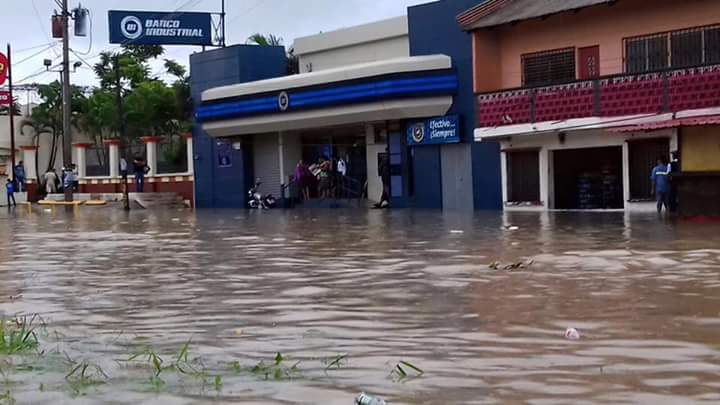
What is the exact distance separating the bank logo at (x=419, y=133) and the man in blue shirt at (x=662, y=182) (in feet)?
30.7

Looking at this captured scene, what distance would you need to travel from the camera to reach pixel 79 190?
4856 cm

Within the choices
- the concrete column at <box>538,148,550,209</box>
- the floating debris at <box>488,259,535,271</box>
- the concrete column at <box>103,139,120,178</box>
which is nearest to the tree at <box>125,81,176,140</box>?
the concrete column at <box>103,139,120,178</box>

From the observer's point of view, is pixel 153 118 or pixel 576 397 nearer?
pixel 576 397

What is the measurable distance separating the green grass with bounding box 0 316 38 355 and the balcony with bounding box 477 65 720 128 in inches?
740

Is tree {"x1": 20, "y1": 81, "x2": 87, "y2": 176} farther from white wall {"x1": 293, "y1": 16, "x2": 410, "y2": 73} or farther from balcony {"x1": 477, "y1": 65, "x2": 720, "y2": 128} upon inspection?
balcony {"x1": 477, "y1": 65, "x2": 720, "y2": 128}

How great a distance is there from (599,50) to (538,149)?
3.40 meters

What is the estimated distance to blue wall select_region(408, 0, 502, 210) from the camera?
30.7 metres

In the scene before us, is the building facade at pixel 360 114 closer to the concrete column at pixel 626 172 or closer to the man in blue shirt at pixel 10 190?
the concrete column at pixel 626 172

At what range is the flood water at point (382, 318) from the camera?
6105 millimetres

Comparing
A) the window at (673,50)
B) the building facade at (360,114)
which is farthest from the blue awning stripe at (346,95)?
the window at (673,50)

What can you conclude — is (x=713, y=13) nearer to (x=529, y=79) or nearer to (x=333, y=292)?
(x=529, y=79)

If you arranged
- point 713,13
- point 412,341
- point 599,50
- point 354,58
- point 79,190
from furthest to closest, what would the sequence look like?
point 79,190 → point 354,58 → point 599,50 → point 713,13 → point 412,341

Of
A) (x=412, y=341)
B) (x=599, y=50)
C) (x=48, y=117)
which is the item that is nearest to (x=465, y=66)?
(x=599, y=50)

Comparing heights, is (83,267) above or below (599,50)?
below
